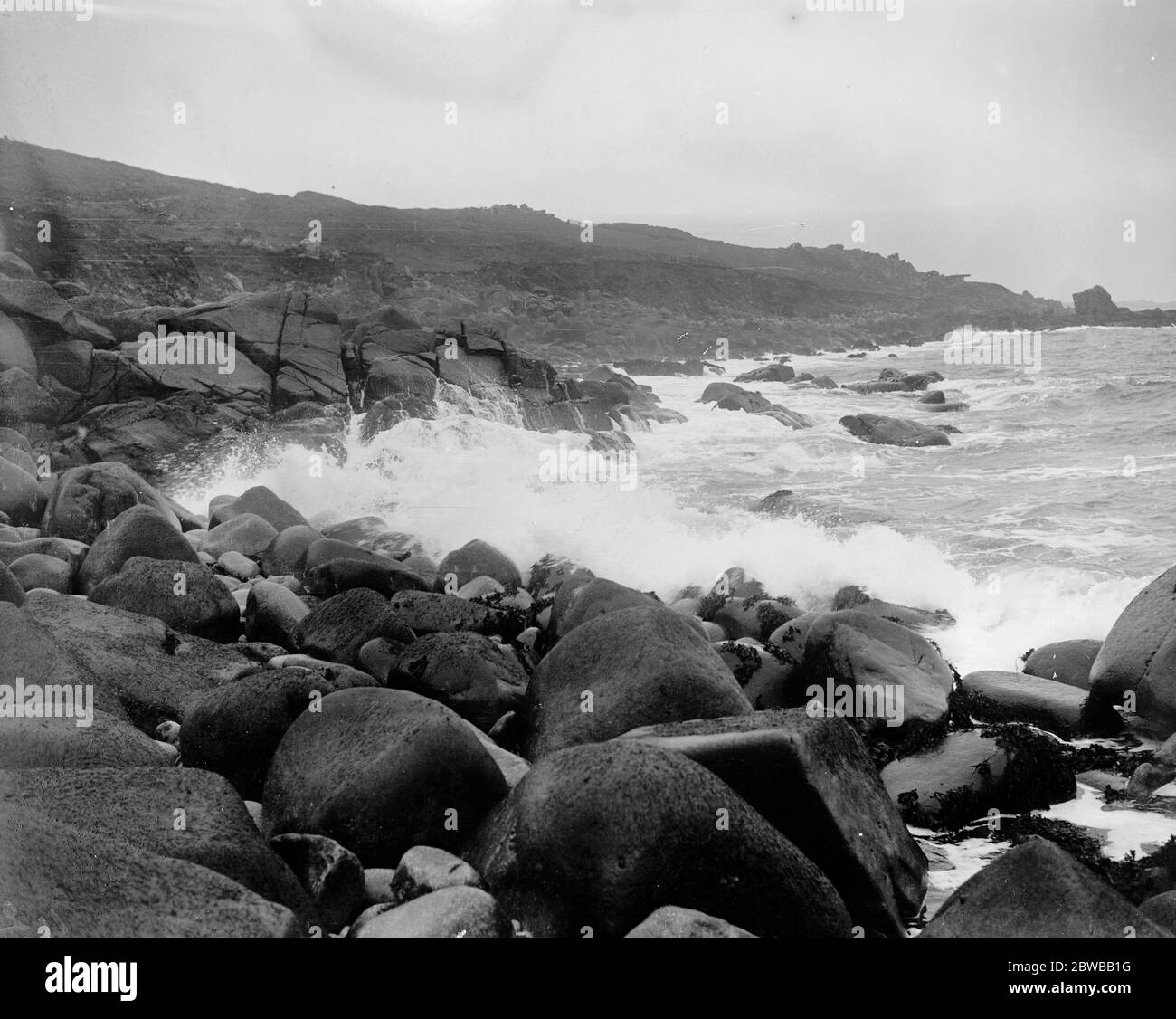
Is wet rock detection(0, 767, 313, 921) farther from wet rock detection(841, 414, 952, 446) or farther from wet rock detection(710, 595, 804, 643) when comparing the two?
wet rock detection(841, 414, 952, 446)

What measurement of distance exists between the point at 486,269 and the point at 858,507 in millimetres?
39789

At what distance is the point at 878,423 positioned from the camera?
20.8 m

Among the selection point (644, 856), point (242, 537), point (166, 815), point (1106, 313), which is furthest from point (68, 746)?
point (1106, 313)

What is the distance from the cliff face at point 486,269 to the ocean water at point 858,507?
24.0ft

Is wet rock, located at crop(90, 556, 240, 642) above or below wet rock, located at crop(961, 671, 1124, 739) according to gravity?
above

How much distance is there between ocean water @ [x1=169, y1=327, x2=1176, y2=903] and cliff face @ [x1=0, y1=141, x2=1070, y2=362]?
7302 mm

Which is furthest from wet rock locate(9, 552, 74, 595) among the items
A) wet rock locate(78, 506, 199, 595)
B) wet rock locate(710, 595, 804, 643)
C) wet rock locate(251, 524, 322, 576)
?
wet rock locate(710, 595, 804, 643)

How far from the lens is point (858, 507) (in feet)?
44.7

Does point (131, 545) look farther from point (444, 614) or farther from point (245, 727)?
point (245, 727)

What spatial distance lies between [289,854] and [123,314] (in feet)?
55.0

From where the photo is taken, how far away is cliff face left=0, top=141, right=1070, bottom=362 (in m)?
28.4
